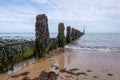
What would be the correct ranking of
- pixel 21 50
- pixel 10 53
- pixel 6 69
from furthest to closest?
pixel 21 50, pixel 10 53, pixel 6 69

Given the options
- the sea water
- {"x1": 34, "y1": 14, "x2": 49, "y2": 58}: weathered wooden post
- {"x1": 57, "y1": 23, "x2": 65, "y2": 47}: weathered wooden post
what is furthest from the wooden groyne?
the sea water

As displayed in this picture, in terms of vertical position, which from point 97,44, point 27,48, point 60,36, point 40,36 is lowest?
point 97,44

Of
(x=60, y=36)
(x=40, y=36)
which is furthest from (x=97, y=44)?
(x=40, y=36)

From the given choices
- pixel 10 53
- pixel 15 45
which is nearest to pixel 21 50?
pixel 15 45

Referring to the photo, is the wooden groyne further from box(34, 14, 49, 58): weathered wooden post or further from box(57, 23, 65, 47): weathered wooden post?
box(57, 23, 65, 47): weathered wooden post

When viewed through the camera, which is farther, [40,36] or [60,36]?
[60,36]

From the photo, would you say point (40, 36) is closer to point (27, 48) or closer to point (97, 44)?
point (27, 48)

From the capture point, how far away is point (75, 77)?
22.6 ft

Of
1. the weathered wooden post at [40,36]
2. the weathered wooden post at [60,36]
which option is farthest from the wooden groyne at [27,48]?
the weathered wooden post at [60,36]

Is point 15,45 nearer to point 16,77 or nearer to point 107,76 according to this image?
point 16,77

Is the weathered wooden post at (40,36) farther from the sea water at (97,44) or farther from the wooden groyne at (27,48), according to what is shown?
the sea water at (97,44)

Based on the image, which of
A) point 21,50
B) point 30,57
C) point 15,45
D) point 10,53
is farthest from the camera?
point 30,57

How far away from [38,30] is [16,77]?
18.0 ft

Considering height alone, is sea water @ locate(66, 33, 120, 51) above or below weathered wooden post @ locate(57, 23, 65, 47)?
below
